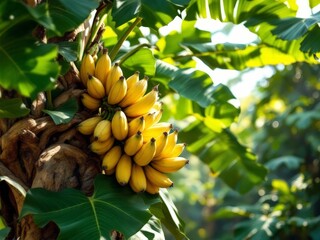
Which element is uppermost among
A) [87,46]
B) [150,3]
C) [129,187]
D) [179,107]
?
[150,3]

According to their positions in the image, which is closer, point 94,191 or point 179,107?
point 94,191

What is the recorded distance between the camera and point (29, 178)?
5.76 feet

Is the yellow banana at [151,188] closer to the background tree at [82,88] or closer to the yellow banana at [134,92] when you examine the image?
the background tree at [82,88]

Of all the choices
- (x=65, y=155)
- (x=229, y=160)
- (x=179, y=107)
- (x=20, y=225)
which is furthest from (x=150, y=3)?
(x=229, y=160)

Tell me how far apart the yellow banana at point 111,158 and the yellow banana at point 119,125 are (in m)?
0.05

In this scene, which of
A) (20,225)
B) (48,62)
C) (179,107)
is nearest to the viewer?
(48,62)

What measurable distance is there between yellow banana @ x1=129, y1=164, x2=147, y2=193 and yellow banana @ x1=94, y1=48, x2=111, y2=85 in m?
0.34

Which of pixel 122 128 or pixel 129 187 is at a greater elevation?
pixel 122 128

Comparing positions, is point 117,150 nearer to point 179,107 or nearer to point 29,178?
point 29,178

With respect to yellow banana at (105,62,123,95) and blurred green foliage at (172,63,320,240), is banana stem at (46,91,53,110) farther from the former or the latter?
blurred green foliage at (172,63,320,240)

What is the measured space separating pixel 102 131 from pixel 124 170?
15 cm

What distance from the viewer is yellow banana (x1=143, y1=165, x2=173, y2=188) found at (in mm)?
1784

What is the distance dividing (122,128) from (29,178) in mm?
358

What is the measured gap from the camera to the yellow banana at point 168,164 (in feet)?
5.92
